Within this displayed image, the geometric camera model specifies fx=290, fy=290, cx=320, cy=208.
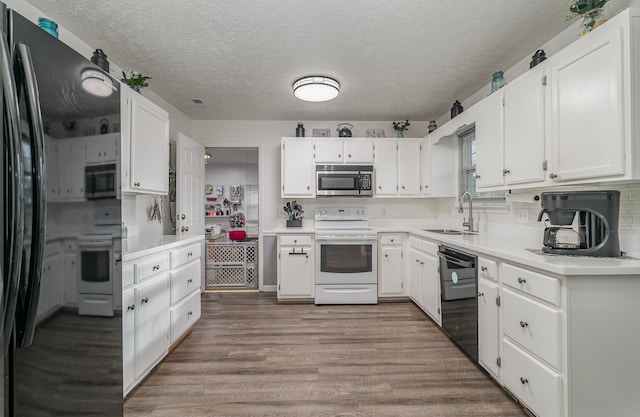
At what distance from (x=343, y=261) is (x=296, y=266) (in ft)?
1.97

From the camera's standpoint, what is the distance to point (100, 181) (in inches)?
46.8

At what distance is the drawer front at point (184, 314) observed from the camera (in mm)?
2418

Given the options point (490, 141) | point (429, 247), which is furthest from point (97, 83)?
point (429, 247)

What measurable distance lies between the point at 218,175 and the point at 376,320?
17.3 ft

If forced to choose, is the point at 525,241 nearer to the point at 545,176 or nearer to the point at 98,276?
the point at 545,176

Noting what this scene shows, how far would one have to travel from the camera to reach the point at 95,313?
3.85 feet

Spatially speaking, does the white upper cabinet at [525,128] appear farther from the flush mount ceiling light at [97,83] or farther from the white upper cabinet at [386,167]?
the flush mount ceiling light at [97,83]

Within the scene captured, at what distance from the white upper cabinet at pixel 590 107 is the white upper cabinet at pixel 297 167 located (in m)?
2.68

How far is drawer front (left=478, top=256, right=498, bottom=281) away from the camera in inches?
76.8

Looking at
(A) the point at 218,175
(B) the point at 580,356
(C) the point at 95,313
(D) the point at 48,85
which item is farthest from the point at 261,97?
(A) the point at 218,175

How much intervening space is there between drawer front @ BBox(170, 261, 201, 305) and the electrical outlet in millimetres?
2982

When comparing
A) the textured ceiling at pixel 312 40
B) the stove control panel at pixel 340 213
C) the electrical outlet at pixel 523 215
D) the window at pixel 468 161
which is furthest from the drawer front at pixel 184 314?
the window at pixel 468 161

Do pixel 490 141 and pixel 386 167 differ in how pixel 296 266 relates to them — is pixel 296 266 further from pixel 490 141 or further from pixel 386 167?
pixel 490 141

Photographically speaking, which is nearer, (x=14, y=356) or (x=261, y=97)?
(x=14, y=356)
